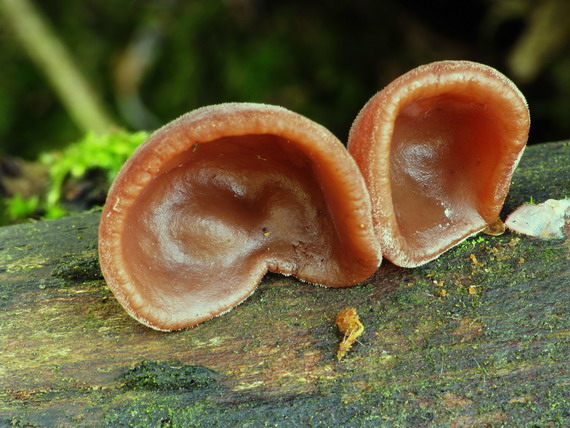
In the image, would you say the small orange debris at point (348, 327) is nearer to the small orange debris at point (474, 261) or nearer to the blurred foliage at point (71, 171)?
the small orange debris at point (474, 261)

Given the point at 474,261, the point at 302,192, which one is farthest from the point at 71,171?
the point at 474,261

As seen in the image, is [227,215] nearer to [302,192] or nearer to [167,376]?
[302,192]

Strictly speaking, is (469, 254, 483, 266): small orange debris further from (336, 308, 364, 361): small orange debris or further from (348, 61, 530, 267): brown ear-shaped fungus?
(336, 308, 364, 361): small orange debris

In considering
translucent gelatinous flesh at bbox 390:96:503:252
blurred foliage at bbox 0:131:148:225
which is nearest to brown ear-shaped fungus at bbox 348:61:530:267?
translucent gelatinous flesh at bbox 390:96:503:252

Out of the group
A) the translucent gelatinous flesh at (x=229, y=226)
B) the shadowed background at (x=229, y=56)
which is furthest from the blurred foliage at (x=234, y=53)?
the translucent gelatinous flesh at (x=229, y=226)

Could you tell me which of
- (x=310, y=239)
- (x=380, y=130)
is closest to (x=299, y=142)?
(x=380, y=130)

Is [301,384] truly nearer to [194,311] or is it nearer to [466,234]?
[194,311]
